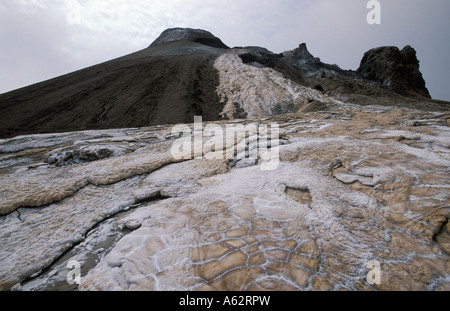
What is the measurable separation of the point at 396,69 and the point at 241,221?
758 inches

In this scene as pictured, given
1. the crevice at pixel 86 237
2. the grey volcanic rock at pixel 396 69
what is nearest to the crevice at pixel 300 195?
the crevice at pixel 86 237

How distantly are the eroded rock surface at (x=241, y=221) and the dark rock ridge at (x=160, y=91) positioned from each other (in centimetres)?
575

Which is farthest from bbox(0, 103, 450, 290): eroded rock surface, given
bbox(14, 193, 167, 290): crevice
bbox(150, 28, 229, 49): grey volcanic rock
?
bbox(150, 28, 229, 49): grey volcanic rock

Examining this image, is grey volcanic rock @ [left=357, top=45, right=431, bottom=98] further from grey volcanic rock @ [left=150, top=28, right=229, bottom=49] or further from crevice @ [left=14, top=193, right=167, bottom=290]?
crevice @ [left=14, top=193, right=167, bottom=290]

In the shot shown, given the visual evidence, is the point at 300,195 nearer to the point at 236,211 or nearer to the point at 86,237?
the point at 236,211

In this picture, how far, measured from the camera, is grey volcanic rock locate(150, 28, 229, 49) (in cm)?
2461

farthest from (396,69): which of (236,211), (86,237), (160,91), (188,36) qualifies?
(188,36)

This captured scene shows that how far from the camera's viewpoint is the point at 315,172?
7.77 feet

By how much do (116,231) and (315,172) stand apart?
85.5 inches

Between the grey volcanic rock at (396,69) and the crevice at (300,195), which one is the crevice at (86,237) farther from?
the grey volcanic rock at (396,69)

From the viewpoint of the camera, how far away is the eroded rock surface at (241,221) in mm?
1216

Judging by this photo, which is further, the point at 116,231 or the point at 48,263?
the point at 116,231
